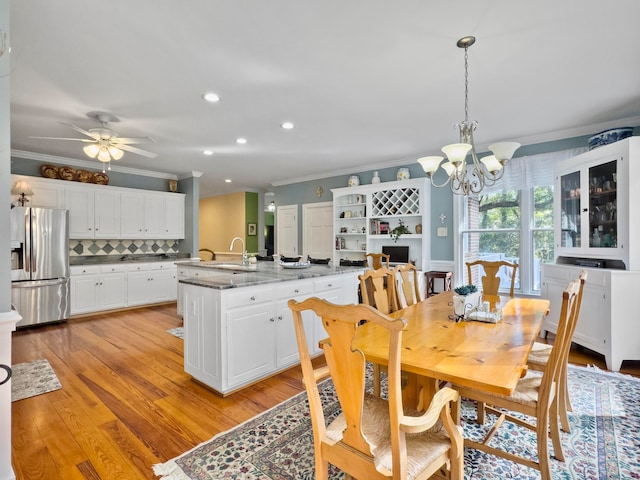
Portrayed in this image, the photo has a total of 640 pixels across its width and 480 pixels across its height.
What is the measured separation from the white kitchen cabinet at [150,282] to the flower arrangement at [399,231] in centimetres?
429

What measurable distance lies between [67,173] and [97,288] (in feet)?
6.59

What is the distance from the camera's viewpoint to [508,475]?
1723 mm

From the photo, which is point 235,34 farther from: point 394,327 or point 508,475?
point 508,475

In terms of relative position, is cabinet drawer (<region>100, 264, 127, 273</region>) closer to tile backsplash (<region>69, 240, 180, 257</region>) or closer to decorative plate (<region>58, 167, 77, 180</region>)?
tile backsplash (<region>69, 240, 180, 257</region>)

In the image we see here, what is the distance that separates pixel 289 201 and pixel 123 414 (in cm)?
577

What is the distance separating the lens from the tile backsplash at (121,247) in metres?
5.86

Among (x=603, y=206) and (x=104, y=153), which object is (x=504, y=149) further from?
(x=104, y=153)

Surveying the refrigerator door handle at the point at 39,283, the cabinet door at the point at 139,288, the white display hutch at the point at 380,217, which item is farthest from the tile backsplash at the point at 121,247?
the white display hutch at the point at 380,217

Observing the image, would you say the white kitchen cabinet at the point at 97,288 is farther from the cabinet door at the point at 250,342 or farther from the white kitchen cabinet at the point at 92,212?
the cabinet door at the point at 250,342

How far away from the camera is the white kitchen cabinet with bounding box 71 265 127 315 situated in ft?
17.0

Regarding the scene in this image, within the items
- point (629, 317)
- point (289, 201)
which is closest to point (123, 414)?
point (629, 317)

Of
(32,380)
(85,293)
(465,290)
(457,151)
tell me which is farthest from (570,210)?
(85,293)

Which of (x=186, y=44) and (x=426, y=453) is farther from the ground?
(x=186, y=44)

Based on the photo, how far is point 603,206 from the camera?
3.41 meters
